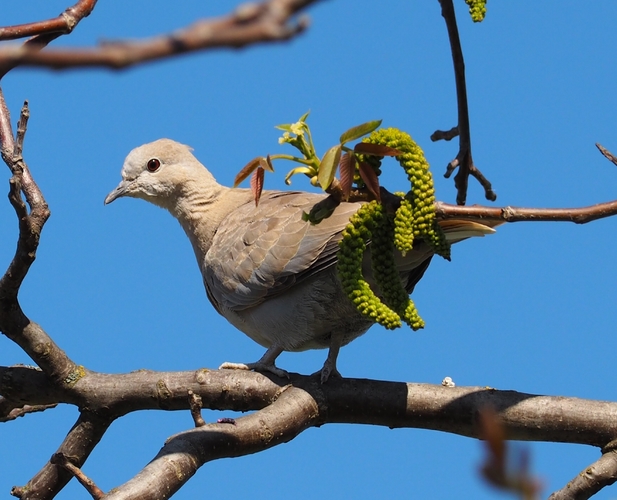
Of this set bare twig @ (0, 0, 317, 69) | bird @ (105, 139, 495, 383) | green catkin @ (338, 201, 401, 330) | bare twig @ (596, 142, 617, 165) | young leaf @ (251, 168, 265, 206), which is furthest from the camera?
bird @ (105, 139, 495, 383)

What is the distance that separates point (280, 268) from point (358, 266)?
2.20 meters

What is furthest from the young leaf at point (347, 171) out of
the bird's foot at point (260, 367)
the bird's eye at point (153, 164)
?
the bird's eye at point (153, 164)

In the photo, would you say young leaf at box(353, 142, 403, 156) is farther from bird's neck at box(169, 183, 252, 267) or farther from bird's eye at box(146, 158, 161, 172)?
bird's eye at box(146, 158, 161, 172)

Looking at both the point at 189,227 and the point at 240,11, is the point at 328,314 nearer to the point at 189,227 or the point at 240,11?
the point at 189,227

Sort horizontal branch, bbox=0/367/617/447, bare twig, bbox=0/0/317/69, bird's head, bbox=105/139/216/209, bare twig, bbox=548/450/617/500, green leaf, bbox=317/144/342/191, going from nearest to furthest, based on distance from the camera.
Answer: bare twig, bbox=0/0/317/69, green leaf, bbox=317/144/342/191, bare twig, bbox=548/450/617/500, horizontal branch, bbox=0/367/617/447, bird's head, bbox=105/139/216/209

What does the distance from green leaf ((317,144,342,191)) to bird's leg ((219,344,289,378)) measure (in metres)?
2.19

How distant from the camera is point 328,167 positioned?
9.48 ft

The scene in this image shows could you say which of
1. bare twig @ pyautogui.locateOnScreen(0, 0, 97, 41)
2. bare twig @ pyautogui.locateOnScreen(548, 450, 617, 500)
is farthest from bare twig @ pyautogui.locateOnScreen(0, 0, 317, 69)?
bare twig @ pyautogui.locateOnScreen(548, 450, 617, 500)

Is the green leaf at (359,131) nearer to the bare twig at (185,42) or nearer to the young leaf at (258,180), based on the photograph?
the young leaf at (258,180)

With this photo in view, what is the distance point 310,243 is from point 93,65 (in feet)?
14.9

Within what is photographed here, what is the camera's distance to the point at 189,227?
23.1 feet

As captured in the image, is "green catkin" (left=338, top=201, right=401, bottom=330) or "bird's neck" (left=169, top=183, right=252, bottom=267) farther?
Result: "bird's neck" (left=169, top=183, right=252, bottom=267)

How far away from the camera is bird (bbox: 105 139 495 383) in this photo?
17.5ft

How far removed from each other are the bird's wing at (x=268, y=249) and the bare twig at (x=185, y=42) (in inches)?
172
